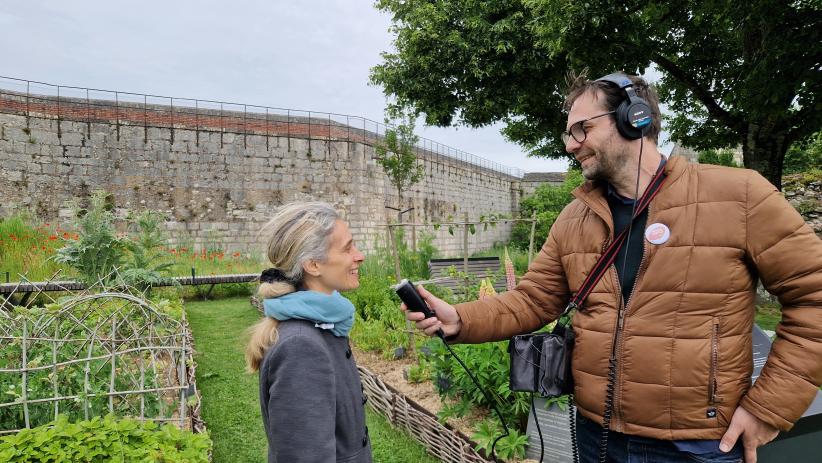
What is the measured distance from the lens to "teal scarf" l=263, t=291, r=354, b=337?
5.05 feet

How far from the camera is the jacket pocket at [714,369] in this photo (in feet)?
4.67

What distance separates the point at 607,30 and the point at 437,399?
6093 millimetres

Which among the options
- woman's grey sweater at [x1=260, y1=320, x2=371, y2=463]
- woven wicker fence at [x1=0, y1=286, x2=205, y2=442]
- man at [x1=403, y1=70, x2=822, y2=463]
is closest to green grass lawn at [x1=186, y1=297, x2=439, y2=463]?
woven wicker fence at [x1=0, y1=286, x2=205, y2=442]

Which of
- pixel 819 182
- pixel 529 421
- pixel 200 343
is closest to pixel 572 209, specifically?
pixel 529 421

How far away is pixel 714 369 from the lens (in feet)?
4.69

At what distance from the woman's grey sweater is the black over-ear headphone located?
117 centimetres

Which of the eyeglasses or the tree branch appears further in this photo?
the tree branch

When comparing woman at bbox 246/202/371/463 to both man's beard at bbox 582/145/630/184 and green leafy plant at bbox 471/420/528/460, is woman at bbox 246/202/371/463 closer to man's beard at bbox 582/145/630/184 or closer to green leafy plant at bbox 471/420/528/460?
man's beard at bbox 582/145/630/184

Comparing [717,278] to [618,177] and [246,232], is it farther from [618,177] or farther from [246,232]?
[246,232]

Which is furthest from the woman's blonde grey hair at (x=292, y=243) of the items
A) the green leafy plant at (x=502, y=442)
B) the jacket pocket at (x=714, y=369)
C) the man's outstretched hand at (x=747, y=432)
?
the green leafy plant at (x=502, y=442)

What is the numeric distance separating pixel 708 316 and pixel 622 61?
7.71 m

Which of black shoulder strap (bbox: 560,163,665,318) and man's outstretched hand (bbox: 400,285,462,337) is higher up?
black shoulder strap (bbox: 560,163,665,318)

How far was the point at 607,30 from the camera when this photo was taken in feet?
24.4

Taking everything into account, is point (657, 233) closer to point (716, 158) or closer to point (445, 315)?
point (445, 315)
